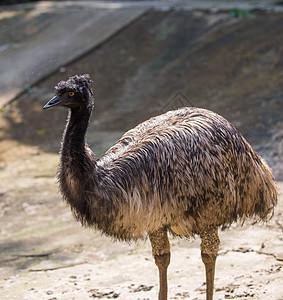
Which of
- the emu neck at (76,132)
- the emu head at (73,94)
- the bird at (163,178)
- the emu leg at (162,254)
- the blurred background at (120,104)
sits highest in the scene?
the emu head at (73,94)

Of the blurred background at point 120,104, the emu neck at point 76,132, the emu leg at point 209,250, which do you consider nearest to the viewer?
the emu neck at point 76,132

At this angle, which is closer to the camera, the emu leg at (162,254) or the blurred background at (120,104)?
the emu leg at (162,254)

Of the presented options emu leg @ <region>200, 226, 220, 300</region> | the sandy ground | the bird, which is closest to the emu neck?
the bird

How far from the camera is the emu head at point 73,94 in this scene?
332 centimetres

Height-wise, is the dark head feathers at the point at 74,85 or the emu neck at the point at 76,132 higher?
the dark head feathers at the point at 74,85

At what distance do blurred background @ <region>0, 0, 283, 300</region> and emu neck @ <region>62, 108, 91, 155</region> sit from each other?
529mm

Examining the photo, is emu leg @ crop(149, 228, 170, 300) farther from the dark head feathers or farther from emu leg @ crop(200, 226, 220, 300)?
the dark head feathers

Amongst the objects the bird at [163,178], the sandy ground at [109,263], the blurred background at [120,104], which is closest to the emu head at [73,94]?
the bird at [163,178]

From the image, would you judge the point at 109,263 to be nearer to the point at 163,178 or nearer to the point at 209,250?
the point at 209,250

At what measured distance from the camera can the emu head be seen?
3316 mm

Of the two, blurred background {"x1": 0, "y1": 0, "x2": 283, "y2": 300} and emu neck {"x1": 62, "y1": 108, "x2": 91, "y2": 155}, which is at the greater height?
emu neck {"x1": 62, "y1": 108, "x2": 91, "y2": 155}

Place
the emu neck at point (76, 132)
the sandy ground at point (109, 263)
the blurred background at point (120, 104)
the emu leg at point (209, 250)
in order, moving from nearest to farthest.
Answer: the emu neck at point (76, 132), the emu leg at point (209, 250), the sandy ground at point (109, 263), the blurred background at point (120, 104)

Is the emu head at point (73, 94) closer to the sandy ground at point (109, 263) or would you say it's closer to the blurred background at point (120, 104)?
the blurred background at point (120, 104)

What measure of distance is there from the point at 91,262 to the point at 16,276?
2.17 feet
